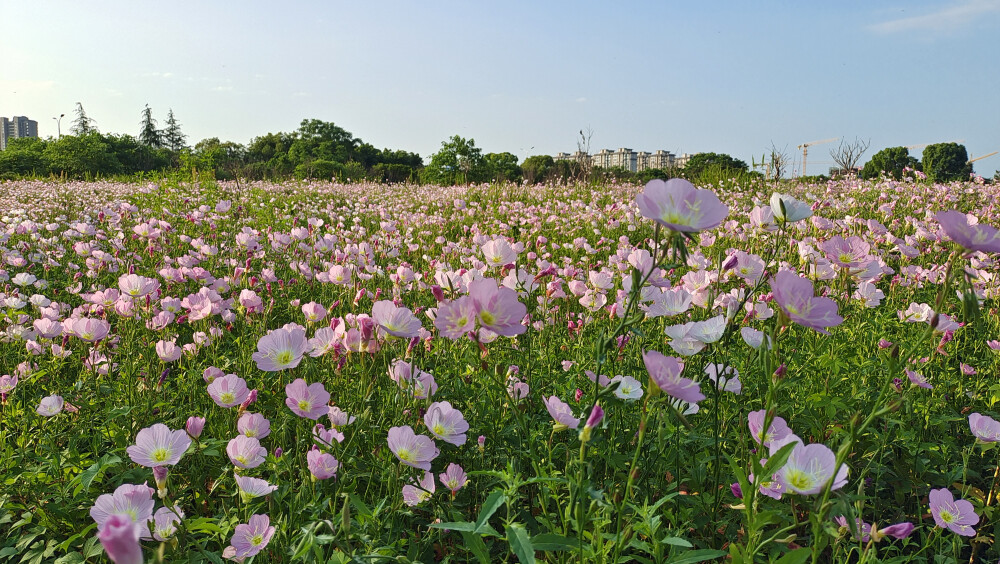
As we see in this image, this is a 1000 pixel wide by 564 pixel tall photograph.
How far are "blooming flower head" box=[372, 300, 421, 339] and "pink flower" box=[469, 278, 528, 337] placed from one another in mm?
359

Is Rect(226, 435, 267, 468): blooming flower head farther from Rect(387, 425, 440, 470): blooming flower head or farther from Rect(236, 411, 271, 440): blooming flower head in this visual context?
Rect(387, 425, 440, 470): blooming flower head

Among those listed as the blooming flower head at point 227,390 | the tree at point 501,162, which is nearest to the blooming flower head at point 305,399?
the blooming flower head at point 227,390

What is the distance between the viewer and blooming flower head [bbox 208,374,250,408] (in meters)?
1.57

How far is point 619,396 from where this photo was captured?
155 cm

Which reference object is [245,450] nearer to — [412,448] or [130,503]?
[130,503]

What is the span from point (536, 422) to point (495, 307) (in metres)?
0.97

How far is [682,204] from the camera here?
988 mm

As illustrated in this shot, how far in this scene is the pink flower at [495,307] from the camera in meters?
1.03

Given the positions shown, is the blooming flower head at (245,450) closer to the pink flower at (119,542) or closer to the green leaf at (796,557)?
the pink flower at (119,542)

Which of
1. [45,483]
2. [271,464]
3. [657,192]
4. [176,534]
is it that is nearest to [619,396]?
[657,192]

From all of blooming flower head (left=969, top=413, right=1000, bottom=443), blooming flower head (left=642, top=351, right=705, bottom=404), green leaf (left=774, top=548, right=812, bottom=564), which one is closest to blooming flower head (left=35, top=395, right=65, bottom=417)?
blooming flower head (left=642, top=351, right=705, bottom=404)

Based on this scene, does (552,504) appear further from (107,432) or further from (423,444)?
(107,432)

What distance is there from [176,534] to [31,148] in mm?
44257

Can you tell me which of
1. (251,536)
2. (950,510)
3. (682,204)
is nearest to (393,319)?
(251,536)
